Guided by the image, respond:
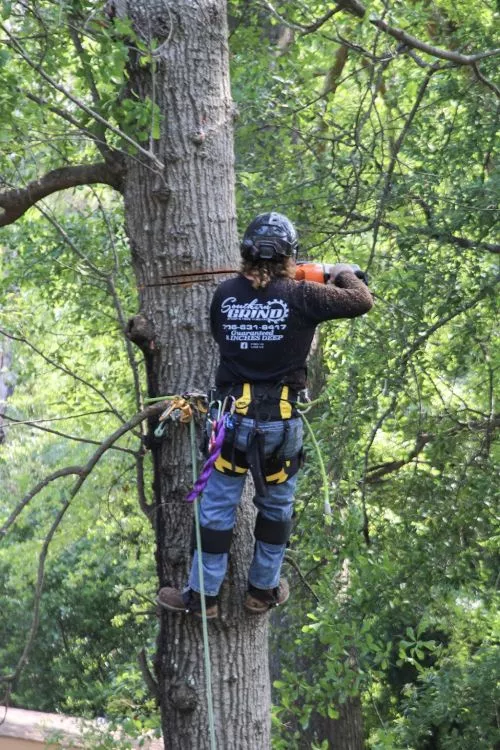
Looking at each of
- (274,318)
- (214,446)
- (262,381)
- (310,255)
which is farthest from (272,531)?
(310,255)

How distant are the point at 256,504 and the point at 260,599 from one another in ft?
1.20

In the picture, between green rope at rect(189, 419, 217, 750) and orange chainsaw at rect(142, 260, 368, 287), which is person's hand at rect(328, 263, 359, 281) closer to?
orange chainsaw at rect(142, 260, 368, 287)

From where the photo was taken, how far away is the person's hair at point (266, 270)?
12.2 ft

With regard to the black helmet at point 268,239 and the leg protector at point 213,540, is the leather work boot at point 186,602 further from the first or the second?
the black helmet at point 268,239

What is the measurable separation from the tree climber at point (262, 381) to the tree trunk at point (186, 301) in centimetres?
15

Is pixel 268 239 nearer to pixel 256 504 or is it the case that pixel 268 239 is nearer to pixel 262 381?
pixel 262 381

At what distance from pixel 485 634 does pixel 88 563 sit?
869 centimetres

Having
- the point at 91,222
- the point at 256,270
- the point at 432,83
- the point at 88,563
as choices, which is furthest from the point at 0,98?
the point at 88,563

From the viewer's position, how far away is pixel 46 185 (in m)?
4.50

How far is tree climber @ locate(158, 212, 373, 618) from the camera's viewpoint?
12.2 ft

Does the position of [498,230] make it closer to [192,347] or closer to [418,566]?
[418,566]

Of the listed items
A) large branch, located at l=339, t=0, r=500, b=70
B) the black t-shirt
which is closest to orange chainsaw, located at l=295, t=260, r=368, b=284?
the black t-shirt

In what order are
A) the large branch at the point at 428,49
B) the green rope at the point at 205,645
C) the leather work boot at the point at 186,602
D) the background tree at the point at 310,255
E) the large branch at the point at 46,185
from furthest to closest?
the large branch at the point at 428,49 → the large branch at the point at 46,185 → the background tree at the point at 310,255 → the leather work boot at the point at 186,602 → the green rope at the point at 205,645

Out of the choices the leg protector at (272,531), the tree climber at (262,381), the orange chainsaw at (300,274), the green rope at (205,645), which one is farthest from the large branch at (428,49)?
the green rope at (205,645)
